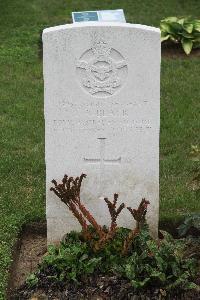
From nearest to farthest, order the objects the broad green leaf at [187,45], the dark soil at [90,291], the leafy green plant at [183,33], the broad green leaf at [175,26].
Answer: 1. the dark soil at [90,291]
2. the broad green leaf at [187,45]
3. the leafy green plant at [183,33]
4. the broad green leaf at [175,26]

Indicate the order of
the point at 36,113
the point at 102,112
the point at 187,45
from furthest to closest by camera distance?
the point at 187,45 < the point at 36,113 < the point at 102,112

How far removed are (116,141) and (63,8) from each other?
24.4ft

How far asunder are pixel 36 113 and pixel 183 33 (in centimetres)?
304

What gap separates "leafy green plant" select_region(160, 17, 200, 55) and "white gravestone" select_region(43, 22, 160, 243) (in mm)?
5196

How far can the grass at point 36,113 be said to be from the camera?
606 centimetres

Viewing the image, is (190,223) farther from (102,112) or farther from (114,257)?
(102,112)

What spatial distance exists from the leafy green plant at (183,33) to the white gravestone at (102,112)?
17.0 ft

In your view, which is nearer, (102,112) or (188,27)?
(102,112)

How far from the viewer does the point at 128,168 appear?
5.16 m

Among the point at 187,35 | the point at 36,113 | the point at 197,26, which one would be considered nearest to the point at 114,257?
the point at 36,113

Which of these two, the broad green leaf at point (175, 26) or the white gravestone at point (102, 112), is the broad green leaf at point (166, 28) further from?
the white gravestone at point (102, 112)

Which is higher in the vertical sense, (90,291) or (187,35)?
(187,35)

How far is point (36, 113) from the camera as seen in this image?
8.14 meters

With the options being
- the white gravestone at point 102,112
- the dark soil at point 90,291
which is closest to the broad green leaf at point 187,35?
the white gravestone at point 102,112
